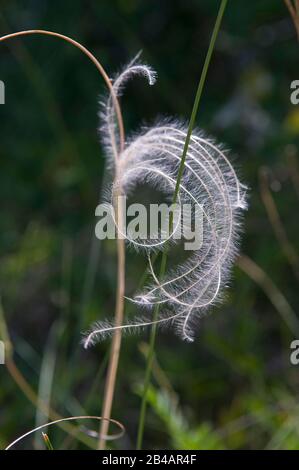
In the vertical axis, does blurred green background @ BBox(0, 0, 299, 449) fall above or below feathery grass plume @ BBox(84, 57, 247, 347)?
above

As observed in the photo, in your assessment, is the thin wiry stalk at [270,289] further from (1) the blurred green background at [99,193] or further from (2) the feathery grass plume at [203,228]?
(2) the feathery grass plume at [203,228]

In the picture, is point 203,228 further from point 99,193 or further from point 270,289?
point 99,193

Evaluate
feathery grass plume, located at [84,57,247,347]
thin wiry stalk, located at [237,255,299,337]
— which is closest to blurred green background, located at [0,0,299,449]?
thin wiry stalk, located at [237,255,299,337]

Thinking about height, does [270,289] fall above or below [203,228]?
above

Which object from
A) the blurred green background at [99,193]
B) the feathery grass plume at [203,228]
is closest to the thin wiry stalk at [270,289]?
the blurred green background at [99,193]

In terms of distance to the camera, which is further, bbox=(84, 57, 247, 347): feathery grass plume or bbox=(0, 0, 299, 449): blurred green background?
bbox=(0, 0, 299, 449): blurred green background

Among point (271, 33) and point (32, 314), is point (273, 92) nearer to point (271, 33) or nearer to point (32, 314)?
point (271, 33)

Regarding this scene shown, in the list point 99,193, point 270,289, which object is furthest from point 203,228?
point 99,193

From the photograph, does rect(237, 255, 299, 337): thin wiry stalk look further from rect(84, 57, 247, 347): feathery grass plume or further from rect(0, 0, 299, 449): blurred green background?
rect(84, 57, 247, 347): feathery grass plume

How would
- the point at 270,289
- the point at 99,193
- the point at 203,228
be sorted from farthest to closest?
the point at 99,193, the point at 270,289, the point at 203,228
